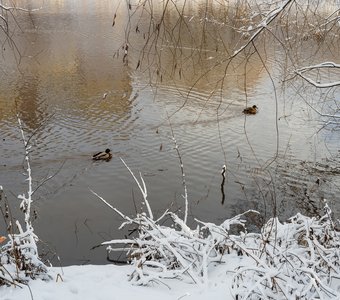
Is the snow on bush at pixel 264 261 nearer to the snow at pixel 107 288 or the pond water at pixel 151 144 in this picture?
the snow at pixel 107 288

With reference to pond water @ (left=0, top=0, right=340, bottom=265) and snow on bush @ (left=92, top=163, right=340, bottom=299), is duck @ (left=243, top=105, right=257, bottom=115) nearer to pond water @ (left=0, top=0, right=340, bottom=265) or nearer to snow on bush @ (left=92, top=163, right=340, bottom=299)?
pond water @ (left=0, top=0, right=340, bottom=265)

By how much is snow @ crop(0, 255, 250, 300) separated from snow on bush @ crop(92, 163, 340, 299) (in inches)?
4.1

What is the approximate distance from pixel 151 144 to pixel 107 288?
1091 centimetres

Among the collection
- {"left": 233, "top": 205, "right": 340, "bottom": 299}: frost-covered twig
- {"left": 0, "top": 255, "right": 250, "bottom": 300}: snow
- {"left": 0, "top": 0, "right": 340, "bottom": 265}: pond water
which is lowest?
{"left": 0, "top": 0, "right": 340, "bottom": 265}: pond water

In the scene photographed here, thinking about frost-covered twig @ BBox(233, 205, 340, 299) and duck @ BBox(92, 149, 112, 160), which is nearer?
frost-covered twig @ BBox(233, 205, 340, 299)

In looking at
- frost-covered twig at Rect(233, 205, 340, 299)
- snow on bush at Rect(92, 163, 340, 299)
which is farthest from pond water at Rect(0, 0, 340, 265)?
frost-covered twig at Rect(233, 205, 340, 299)

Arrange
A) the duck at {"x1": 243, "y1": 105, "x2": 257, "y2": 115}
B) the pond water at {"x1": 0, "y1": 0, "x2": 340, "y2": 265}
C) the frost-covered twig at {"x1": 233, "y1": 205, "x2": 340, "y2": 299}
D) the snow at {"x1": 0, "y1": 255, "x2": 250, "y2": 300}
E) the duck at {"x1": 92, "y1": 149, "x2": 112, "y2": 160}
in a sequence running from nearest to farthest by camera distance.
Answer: the frost-covered twig at {"x1": 233, "y1": 205, "x2": 340, "y2": 299} → the snow at {"x1": 0, "y1": 255, "x2": 250, "y2": 300} → the pond water at {"x1": 0, "y1": 0, "x2": 340, "y2": 265} → the duck at {"x1": 92, "y1": 149, "x2": 112, "y2": 160} → the duck at {"x1": 243, "y1": 105, "x2": 257, "y2": 115}

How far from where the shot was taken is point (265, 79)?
70.0ft

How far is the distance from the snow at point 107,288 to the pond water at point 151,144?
8.63 feet

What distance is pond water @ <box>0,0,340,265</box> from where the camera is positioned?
1042 cm

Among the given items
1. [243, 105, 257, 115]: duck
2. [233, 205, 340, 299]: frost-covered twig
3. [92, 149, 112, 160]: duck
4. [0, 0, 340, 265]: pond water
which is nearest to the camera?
[233, 205, 340, 299]: frost-covered twig

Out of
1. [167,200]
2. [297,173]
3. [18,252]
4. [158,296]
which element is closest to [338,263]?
[158,296]

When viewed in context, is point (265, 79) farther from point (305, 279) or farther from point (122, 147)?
point (305, 279)

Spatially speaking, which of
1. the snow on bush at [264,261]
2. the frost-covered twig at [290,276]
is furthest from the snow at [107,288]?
the frost-covered twig at [290,276]
